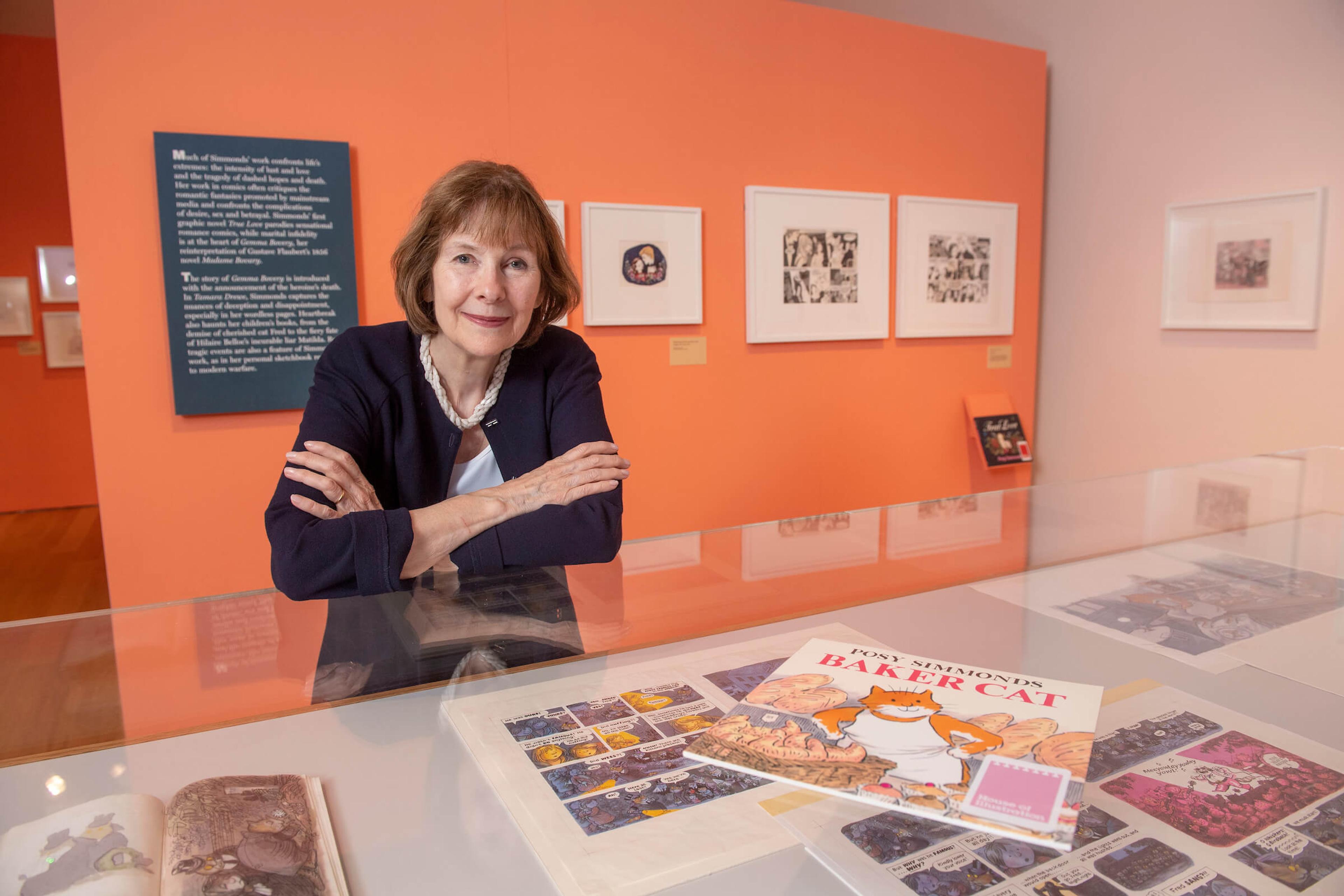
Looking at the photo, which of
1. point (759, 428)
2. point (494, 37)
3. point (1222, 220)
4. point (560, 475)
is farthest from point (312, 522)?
point (1222, 220)

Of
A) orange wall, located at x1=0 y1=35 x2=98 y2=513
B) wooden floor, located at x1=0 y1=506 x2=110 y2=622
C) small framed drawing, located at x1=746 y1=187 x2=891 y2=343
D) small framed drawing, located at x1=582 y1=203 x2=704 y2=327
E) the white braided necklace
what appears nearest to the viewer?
the white braided necklace

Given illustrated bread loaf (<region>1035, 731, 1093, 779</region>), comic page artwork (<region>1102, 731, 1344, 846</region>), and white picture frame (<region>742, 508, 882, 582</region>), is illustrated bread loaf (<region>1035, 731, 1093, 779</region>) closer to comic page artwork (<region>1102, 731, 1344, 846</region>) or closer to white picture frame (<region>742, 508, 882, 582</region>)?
comic page artwork (<region>1102, 731, 1344, 846</region>)

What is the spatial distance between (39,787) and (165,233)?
2840mm

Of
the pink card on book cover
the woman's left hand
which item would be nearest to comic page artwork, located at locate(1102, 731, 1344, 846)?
the pink card on book cover

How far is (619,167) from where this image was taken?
3.90 metres

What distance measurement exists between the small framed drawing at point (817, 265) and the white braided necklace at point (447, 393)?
2.24 metres

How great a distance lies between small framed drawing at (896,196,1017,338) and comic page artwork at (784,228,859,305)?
325 mm

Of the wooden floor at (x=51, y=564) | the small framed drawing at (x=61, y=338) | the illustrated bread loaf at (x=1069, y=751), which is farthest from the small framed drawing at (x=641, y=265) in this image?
the small framed drawing at (x=61, y=338)

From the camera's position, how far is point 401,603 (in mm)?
1251

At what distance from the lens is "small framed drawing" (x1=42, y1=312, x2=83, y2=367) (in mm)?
7840

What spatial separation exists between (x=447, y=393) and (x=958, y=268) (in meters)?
3.60

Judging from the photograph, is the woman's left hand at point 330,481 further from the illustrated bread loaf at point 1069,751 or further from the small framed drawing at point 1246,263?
the small framed drawing at point 1246,263

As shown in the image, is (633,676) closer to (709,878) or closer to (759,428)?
Result: (709,878)

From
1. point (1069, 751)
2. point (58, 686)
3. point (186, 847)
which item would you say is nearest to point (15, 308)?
point (58, 686)
